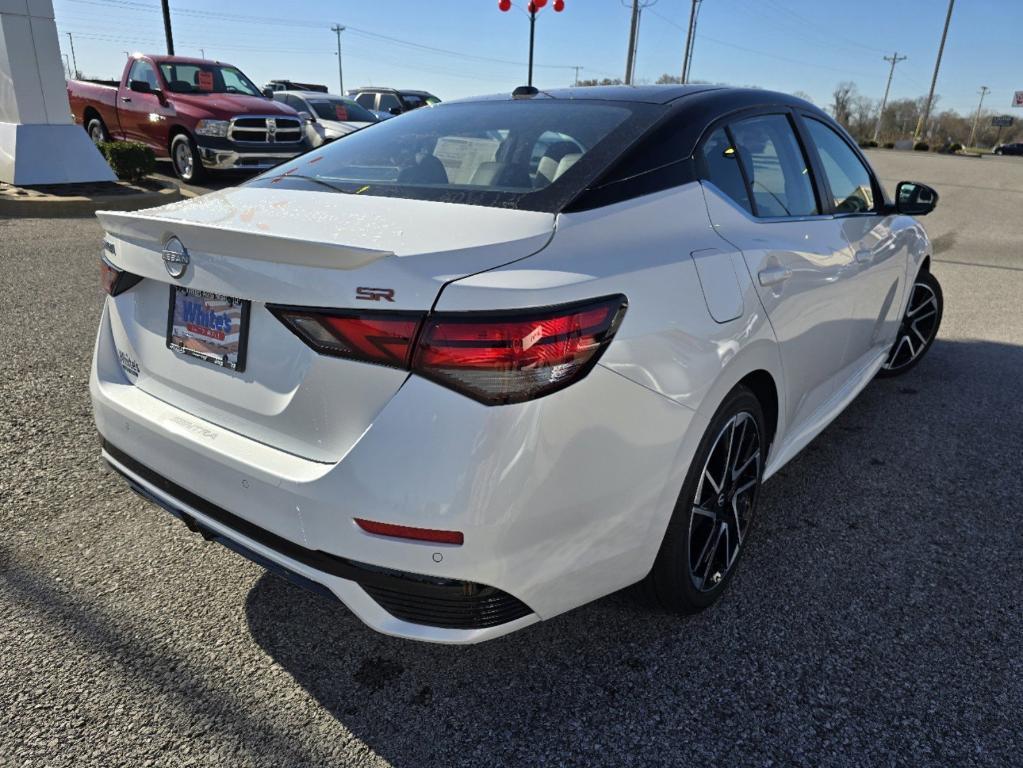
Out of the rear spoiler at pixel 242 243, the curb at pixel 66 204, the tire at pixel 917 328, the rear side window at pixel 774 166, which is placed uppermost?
the rear side window at pixel 774 166

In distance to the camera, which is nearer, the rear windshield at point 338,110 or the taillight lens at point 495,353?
the taillight lens at point 495,353

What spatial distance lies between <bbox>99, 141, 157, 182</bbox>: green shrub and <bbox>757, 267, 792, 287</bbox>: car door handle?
38.0 feet

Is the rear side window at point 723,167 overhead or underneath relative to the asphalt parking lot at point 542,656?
overhead

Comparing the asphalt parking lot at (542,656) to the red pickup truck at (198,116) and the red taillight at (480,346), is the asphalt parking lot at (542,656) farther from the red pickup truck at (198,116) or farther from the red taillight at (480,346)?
the red pickup truck at (198,116)

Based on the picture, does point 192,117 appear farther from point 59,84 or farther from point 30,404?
point 30,404

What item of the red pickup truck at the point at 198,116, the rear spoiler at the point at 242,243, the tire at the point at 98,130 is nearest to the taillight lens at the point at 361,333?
the rear spoiler at the point at 242,243

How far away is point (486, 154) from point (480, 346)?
3.93 ft

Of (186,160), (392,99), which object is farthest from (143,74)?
(392,99)

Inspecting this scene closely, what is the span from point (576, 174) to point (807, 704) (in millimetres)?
1619

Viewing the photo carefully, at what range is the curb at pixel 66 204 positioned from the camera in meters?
9.91

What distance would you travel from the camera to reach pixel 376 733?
2.04 meters

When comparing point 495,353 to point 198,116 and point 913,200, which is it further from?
point 198,116

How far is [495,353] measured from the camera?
5.45ft

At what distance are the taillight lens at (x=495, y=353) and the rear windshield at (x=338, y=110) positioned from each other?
16070 millimetres
